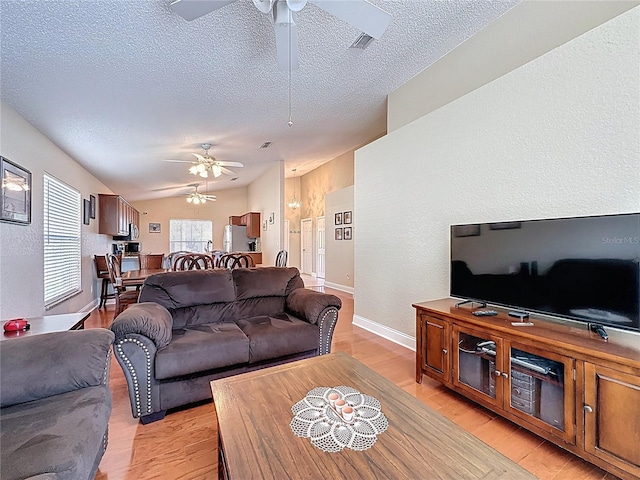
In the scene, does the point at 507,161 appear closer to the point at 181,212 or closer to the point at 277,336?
the point at 277,336

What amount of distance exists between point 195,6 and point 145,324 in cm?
199

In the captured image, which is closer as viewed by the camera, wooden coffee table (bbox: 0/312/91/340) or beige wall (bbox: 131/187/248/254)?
wooden coffee table (bbox: 0/312/91/340)

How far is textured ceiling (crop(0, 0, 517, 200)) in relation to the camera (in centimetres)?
197

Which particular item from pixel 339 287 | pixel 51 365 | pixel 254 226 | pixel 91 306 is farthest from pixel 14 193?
pixel 339 287

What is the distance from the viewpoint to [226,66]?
269cm

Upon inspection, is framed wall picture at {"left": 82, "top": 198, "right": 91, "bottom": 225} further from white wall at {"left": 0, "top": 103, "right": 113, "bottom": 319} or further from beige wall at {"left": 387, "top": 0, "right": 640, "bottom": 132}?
beige wall at {"left": 387, "top": 0, "right": 640, "bottom": 132}

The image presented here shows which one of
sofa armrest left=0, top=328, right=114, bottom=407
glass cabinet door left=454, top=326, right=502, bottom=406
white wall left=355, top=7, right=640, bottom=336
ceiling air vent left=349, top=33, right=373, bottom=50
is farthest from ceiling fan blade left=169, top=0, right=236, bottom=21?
glass cabinet door left=454, top=326, right=502, bottom=406

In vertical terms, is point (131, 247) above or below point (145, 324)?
above

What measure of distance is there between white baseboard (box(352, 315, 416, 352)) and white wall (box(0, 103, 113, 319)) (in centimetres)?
385

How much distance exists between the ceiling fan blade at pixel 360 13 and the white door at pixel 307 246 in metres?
8.01

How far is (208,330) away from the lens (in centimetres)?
245

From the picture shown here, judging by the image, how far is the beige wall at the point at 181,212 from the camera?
9.84 m

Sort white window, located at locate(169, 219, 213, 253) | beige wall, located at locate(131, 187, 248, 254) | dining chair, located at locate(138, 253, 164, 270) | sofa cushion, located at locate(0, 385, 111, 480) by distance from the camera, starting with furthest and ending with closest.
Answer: white window, located at locate(169, 219, 213, 253)
beige wall, located at locate(131, 187, 248, 254)
dining chair, located at locate(138, 253, 164, 270)
sofa cushion, located at locate(0, 385, 111, 480)

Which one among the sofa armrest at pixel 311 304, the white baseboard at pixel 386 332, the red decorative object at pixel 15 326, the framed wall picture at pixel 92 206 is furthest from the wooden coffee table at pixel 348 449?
the framed wall picture at pixel 92 206
